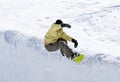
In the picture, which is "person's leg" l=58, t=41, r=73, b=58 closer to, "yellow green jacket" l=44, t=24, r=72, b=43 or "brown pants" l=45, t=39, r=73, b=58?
"brown pants" l=45, t=39, r=73, b=58

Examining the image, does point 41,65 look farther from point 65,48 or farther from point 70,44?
point 65,48

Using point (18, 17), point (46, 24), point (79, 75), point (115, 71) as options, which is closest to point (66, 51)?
point (79, 75)

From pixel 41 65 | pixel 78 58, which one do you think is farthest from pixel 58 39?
pixel 41 65

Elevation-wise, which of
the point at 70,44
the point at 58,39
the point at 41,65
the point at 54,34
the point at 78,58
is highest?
the point at 54,34

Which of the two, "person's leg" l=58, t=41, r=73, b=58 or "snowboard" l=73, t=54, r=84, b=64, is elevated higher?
"person's leg" l=58, t=41, r=73, b=58

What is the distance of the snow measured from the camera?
6824 mm

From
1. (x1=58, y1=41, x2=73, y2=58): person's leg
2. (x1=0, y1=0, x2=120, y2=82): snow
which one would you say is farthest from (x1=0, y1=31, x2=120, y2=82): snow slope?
(x1=58, y1=41, x2=73, y2=58): person's leg

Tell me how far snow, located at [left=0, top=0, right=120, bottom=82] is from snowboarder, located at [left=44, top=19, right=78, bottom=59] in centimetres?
31

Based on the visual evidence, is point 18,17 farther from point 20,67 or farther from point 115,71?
point 115,71

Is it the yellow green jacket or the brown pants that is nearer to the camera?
the yellow green jacket

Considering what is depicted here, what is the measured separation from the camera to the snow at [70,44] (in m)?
6.82

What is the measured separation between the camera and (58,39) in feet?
22.4

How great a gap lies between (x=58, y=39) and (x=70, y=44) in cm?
64

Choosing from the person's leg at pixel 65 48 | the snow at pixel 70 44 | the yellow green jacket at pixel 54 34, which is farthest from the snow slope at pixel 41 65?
the yellow green jacket at pixel 54 34
